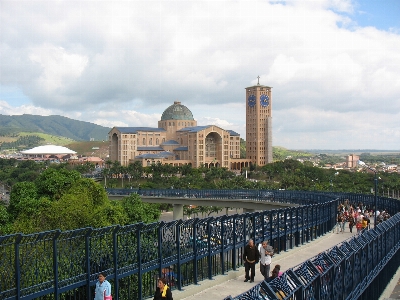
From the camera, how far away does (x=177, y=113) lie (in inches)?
6407

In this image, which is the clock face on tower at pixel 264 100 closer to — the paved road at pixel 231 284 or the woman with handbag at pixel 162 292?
the paved road at pixel 231 284

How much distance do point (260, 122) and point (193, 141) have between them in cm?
2772

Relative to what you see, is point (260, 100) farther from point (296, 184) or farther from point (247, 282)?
point (247, 282)

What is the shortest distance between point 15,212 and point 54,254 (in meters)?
28.0

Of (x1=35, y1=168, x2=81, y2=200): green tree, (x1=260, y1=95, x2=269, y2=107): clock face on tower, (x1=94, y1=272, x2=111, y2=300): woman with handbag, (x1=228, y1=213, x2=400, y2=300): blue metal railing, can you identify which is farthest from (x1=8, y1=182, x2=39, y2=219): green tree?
(x1=260, y1=95, x2=269, y2=107): clock face on tower

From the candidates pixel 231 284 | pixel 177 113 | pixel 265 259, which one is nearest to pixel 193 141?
pixel 177 113

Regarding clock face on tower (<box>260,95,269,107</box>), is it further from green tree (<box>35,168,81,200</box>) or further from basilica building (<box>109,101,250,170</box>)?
green tree (<box>35,168,81,200</box>)

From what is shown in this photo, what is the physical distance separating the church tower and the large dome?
19478mm

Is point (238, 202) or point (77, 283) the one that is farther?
point (238, 202)

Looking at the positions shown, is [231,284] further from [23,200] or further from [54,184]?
[54,184]

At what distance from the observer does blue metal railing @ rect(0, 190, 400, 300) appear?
13.4 meters

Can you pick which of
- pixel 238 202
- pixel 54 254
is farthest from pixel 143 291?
pixel 238 202

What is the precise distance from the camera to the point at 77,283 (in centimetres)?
1441

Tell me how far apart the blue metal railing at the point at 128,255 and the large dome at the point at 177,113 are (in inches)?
5440
